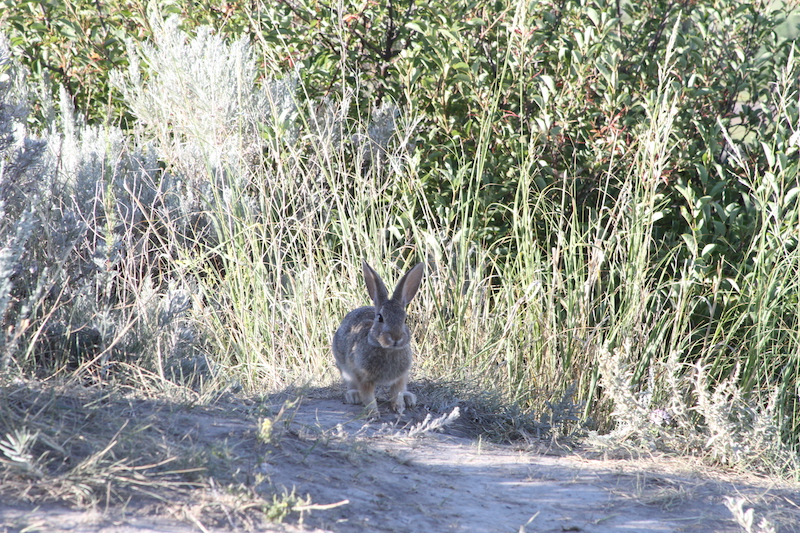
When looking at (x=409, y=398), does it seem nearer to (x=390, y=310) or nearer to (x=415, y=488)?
(x=390, y=310)

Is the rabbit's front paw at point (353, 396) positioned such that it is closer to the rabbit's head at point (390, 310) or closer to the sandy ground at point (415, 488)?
the sandy ground at point (415, 488)

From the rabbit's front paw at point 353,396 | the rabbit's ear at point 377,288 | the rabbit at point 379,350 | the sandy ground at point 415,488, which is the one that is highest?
the rabbit's ear at point 377,288

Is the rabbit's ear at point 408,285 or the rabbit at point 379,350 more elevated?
the rabbit's ear at point 408,285

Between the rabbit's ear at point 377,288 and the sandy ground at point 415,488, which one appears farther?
the rabbit's ear at point 377,288

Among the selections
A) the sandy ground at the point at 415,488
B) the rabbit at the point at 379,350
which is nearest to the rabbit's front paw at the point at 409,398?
the rabbit at the point at 379,350

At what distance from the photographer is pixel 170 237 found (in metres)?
5.11

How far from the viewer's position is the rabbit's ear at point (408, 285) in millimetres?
3684

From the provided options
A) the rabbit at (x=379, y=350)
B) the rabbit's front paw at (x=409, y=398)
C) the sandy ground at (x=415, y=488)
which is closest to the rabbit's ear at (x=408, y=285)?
the rabbit at (x=379, y=350)

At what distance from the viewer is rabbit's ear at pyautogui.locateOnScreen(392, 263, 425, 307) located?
368 centimetres

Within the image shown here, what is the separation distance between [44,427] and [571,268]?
9.94 feet

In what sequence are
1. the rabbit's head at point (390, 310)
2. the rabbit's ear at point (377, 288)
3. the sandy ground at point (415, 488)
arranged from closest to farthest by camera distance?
the sandy ground at point (415, 488) → the rabbit's head at point (390, 310) → the rabbit's ear at point (377, 288)

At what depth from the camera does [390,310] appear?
3.60 m

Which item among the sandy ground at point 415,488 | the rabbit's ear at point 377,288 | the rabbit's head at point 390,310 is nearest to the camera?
the sandy ground at point 415,488

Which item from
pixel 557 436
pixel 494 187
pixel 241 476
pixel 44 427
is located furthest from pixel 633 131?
pixel 44 427
